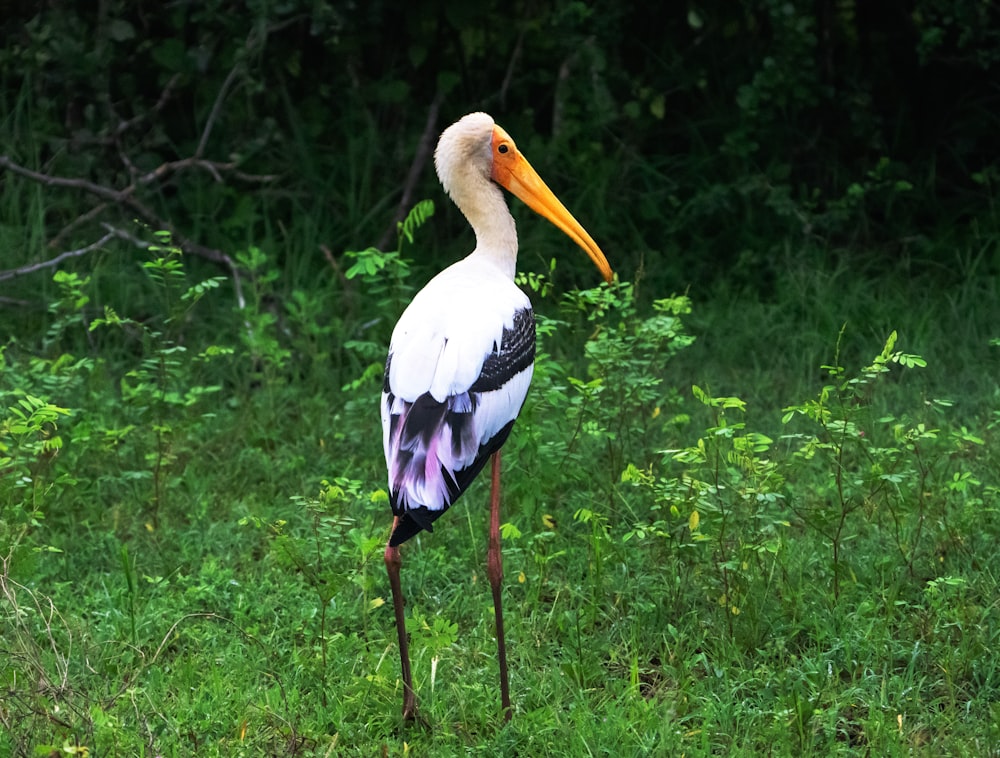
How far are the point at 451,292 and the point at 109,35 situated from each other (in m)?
3.50

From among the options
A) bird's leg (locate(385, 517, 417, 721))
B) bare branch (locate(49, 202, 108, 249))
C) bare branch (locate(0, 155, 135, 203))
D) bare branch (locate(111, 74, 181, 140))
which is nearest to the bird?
bird's leg (locate(385, 517, 417, 721))

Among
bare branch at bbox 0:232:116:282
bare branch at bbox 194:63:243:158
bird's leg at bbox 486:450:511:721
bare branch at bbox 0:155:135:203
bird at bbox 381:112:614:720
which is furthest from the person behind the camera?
→ bare branch at bbox 194:63:243:158

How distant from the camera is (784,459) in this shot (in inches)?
192

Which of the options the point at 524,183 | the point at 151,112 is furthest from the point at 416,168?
the point at 524,183

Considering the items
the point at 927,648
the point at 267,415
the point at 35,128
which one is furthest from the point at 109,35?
the point at 927,648

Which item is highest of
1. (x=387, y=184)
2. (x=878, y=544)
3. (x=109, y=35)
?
(x=109, y=35)

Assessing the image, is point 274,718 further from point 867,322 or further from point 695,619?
point 867,322

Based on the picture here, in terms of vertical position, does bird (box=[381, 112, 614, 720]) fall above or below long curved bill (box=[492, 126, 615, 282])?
below

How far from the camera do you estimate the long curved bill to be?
4.23m

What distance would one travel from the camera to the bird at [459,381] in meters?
3.40

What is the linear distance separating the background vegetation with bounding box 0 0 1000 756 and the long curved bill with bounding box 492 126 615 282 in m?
0.23

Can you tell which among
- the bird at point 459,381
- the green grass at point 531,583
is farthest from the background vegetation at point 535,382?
the bird at point 459,381

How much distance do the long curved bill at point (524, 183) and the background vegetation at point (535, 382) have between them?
23cm

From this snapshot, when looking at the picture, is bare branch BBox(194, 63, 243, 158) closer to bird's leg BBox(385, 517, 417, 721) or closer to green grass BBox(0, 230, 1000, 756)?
green grass BBox(0, 230, 1000, 756)
